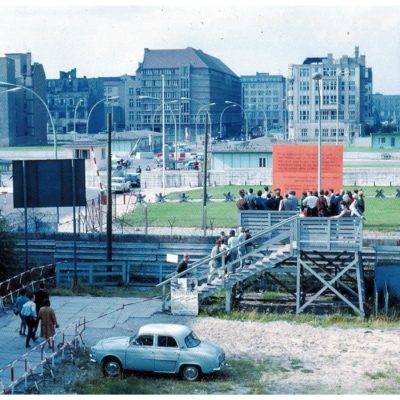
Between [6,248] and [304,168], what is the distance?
55.1 feet

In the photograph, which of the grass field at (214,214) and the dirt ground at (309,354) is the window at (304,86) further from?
the dirt ground at (309,354)

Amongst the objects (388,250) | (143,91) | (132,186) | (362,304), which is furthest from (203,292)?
(143,91)

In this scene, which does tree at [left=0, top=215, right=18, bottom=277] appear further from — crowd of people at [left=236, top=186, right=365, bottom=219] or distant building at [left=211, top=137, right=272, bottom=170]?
distant building at [left=211, top=137, right=272, bottom=170]

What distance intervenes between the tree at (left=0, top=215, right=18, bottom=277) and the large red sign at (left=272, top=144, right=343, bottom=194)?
50.9 ft

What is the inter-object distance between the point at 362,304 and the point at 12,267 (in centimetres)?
1309

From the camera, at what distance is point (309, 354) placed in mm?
21781

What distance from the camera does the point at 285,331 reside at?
2431 centimetres

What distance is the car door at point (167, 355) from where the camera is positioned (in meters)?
19.2

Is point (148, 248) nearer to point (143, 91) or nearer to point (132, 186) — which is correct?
point (132, 186)

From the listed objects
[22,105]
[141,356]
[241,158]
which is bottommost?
[141,356]

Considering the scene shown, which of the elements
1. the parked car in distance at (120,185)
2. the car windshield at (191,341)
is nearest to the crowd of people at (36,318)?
the car windshield at (191,341)

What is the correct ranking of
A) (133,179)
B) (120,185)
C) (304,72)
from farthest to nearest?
(304,72) < (133,179) < (120,185)

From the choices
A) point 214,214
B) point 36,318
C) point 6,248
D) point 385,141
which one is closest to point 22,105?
point 385,141

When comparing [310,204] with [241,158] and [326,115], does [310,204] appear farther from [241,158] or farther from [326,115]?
[326,115]
